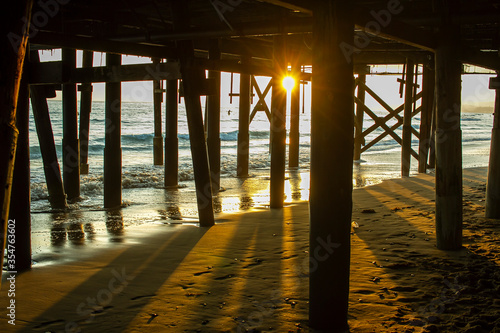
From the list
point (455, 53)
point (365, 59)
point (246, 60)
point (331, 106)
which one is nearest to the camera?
A: point (331, 106)

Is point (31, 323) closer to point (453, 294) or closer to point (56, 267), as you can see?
point (56, 267)

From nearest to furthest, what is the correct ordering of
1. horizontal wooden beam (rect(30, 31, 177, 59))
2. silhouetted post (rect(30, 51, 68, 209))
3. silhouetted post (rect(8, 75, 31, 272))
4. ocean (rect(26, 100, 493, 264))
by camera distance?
silhouetted post (rect(8, 75, 31, 272))
horizontal wooden beam (rect(30, 31, 177, 59))
ocean (rect(26, 100, 493, 264))
silhouetted post (rect(30, 51, 68, 209))

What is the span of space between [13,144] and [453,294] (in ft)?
9.81

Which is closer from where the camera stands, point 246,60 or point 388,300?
point 388,300

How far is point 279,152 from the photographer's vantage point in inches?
291

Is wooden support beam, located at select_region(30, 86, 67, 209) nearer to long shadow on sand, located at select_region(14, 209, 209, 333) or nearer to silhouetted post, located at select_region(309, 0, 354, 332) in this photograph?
long shadow on sand, located at select_region(14, 209, 209, 333)

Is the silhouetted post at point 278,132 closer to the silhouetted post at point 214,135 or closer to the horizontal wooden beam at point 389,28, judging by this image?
the silhouetted post at point 214,135

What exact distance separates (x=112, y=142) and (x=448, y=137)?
201 inches

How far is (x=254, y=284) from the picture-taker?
3703 mm

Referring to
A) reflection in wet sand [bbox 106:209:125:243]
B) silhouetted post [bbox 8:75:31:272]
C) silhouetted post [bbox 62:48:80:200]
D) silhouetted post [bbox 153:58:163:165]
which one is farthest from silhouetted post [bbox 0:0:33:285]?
silhouetted post [bbox 153:58:163:165]

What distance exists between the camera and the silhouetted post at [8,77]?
5.42 ft

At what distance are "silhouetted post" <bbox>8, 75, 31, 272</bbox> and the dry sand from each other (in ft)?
0.56

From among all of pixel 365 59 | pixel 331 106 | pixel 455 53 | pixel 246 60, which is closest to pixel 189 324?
pixel 331 106

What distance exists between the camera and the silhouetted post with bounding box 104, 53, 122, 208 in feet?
24.6
